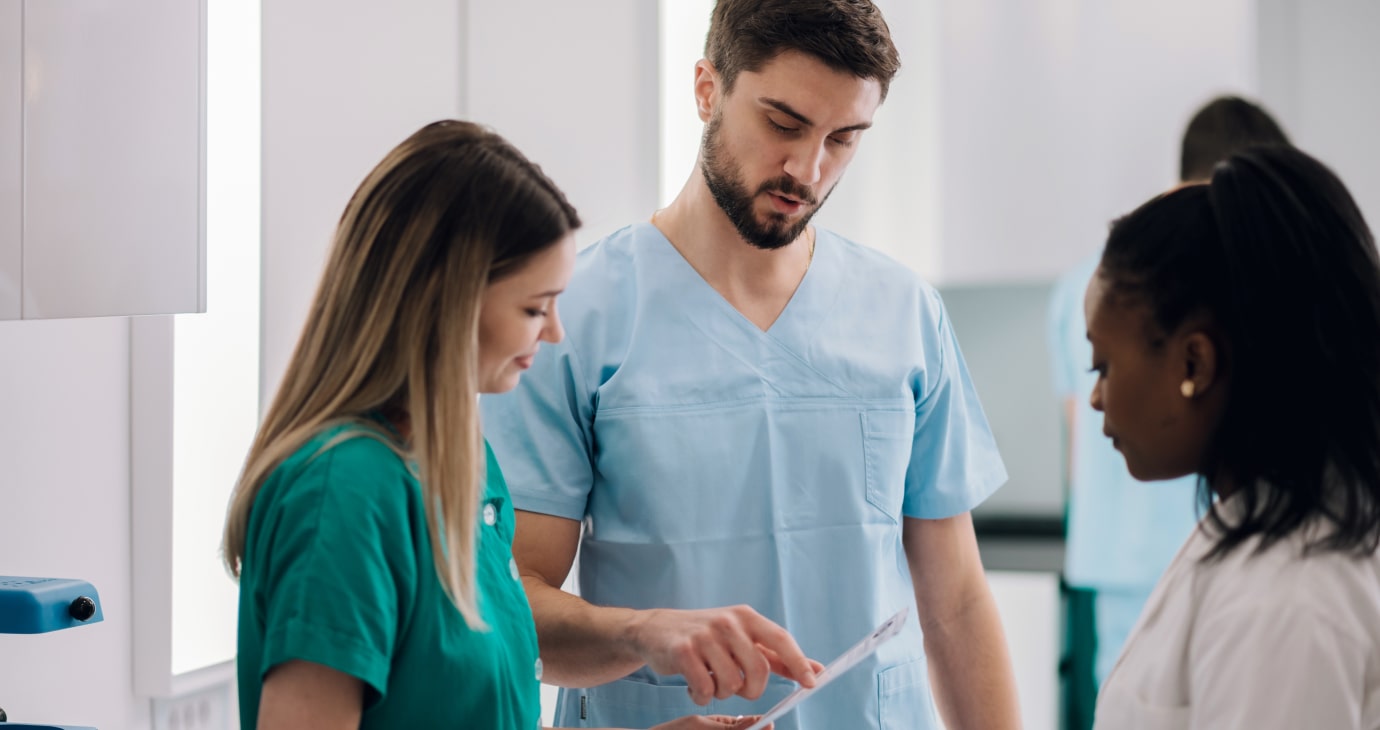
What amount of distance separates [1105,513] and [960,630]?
3.75ft

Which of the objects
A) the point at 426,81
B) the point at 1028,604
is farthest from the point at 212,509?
the point at 1028,604

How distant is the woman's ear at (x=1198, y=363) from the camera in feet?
2.45

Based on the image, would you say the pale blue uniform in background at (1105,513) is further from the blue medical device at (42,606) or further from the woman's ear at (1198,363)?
the blue medical device at (42,606)

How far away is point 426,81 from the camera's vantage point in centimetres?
239

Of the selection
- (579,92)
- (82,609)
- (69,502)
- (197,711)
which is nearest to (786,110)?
(82,609)

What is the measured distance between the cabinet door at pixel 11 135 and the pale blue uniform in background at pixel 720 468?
47 centimetres

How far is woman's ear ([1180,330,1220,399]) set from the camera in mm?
746

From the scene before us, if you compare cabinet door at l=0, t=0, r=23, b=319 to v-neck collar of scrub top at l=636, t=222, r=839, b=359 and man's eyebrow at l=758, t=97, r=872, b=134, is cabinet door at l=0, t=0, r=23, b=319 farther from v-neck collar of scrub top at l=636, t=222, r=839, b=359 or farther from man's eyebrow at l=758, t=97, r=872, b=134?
man's eyebrow at l=758, t=97, r=872, b=134

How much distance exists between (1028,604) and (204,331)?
5.96ft

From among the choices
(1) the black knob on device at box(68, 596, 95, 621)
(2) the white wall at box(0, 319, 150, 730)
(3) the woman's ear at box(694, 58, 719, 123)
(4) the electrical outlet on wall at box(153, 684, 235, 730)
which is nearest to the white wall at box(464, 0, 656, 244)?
(2) the white wall at box(0, 319, 150, 730)

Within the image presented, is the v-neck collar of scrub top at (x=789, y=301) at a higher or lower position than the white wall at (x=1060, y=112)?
lower

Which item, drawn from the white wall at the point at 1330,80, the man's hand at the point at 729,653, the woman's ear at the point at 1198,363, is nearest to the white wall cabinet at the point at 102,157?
the man's hand at the point at 729,653

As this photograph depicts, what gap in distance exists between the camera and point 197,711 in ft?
6.21

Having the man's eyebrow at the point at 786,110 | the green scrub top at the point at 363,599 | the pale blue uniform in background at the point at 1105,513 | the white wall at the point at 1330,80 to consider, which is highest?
the white wall at the point at 1330,80
